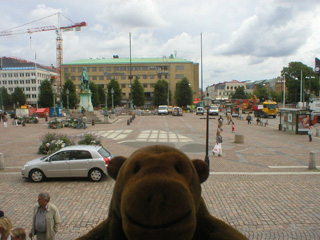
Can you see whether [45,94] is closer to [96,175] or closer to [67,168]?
[67,168]

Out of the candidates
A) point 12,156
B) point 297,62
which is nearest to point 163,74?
point 297,62

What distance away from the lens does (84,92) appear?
40500mm

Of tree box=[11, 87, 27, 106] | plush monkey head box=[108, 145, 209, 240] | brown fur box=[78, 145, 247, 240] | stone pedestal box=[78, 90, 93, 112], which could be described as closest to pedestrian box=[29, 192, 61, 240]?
brown fur box=[78, 145, 247, 240]

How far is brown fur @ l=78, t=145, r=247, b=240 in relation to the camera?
185 centimetres

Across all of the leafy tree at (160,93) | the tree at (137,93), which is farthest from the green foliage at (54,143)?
the leafy tree at (160,93)

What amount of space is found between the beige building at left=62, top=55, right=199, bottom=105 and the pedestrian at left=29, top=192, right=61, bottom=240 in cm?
9316

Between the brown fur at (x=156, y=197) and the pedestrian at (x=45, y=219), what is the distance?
294cm

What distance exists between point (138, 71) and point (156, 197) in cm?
9921

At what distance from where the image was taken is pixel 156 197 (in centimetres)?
185

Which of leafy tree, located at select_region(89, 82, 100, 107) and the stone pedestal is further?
leafy tree, located at select_region(89, 82, 100, 107)

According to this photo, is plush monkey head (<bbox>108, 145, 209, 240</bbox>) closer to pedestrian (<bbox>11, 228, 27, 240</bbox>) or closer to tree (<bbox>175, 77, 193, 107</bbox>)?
pedestrian (<bbox>11, 228, 27, 240</bbox>)

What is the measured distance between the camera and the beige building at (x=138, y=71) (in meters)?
98.5

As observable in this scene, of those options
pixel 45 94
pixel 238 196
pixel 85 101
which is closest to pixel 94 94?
pixel 45 94

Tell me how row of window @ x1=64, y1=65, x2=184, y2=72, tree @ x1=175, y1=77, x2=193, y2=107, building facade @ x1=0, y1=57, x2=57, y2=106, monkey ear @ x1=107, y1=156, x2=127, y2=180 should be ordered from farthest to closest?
building facade @ x1=0, y1=57, x2=57, y2=106, row of window @ x1=64, y1=65, x2=184, y2=72, tree @ x1=175, y1=77, x2=193, y2=107, monkey ear @ x1=107, y1=156, x2=127, y2=180
